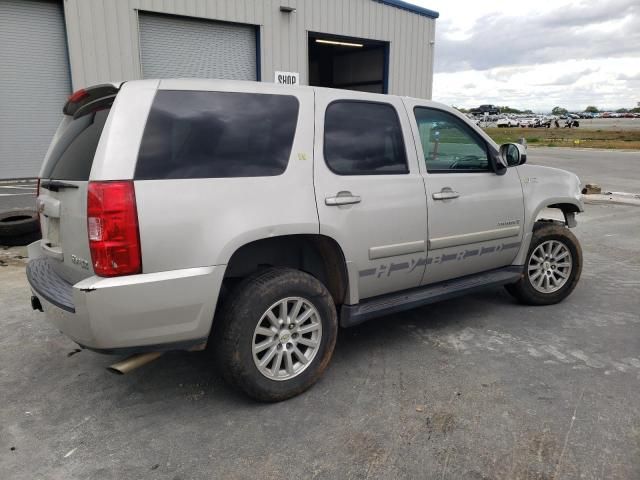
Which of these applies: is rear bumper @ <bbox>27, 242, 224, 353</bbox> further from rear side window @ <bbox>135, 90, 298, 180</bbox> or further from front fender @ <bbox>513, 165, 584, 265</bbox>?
front fender @ <bbox>513, 165, 584, 265</bbox>

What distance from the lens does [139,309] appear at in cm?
256

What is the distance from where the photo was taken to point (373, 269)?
3461 mm

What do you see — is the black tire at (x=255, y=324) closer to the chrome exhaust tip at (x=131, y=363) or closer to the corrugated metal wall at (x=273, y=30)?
the chrome exhaust tip at (x=131, y=363)

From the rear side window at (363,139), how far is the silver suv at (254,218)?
0.01 metres

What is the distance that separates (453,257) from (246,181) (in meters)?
1.85

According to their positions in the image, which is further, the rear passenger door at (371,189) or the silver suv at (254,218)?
the rear passenger door at (371,189)

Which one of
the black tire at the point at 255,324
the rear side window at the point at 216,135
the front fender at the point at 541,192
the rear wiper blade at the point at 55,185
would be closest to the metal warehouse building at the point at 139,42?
the rear wiper blade at the point at 55,185

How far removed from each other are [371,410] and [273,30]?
12.4 m

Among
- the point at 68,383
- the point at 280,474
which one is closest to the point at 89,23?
the point at 68,383

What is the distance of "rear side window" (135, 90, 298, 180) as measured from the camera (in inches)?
104

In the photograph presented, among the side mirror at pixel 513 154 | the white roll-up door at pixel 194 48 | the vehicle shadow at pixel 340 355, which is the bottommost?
the vehicle shadow at pixel 340 355

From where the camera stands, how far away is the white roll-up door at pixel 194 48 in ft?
39.3

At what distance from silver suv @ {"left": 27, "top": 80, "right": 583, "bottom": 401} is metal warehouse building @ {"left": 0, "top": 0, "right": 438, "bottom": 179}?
29.8 ft

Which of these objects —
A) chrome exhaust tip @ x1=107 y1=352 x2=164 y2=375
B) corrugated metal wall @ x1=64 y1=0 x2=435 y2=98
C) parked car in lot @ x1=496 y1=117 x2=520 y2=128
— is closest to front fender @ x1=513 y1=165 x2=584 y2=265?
chrome exhaust tip @ x1=107 y1=352 x2=164 y2=375
